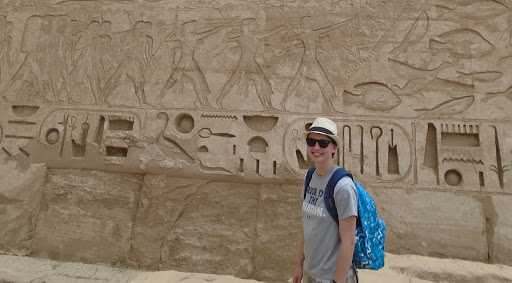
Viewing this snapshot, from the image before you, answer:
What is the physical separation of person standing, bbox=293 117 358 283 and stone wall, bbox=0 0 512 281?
1.71 metres

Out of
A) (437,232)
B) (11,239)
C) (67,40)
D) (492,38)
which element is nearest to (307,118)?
(437,232)

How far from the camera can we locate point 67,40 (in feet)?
13.6

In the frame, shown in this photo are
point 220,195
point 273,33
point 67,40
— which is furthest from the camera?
point 67,40

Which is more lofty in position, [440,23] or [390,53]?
[440,23]

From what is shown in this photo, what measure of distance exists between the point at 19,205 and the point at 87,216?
837mm

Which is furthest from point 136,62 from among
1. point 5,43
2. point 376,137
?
point 376,137

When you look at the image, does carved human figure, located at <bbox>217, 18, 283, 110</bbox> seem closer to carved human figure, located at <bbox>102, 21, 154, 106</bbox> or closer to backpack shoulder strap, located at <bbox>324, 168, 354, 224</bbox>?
carved human figure, located at <bbox>102, 21, 154, 106</bbox>

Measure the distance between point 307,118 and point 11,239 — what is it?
11.7 feet

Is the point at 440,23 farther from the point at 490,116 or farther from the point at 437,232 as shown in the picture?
the point at 437,232

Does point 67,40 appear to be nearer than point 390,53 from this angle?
No

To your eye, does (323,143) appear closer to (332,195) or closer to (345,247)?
(332,195)

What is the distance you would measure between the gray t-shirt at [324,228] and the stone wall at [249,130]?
1.71 metres

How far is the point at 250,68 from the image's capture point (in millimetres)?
3777

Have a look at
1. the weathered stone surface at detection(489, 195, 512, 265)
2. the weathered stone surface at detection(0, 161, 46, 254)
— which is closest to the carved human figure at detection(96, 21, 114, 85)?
the weathered stone surface at detection(0, 161, 46, 254)
